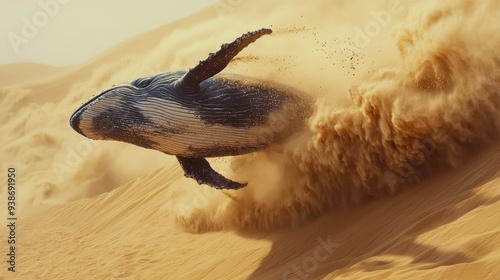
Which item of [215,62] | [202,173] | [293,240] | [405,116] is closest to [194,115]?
[215,62]

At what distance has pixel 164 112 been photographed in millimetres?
6961

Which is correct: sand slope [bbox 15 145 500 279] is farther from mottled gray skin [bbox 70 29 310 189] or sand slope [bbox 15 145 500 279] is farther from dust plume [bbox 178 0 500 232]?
mottled gray skin [bbox 70 29 310 189]

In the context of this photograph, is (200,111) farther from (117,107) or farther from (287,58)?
(287,58)

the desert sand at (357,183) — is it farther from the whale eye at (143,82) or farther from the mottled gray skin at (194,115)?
the whale eye at (143,82)

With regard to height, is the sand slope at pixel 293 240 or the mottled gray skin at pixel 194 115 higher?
the mottled gray skin at pixel 194 115

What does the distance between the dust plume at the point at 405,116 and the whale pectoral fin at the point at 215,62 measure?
1372mm

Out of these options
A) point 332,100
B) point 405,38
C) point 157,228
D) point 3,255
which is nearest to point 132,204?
point 157,228

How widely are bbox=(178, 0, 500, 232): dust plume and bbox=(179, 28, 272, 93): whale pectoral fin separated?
137cm

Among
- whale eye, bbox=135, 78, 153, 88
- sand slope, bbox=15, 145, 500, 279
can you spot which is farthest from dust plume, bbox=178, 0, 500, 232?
whale eye, bbox=135, 78, 153, 88

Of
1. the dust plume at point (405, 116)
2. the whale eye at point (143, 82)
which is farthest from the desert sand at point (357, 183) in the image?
the whale eye at point (143, 82)

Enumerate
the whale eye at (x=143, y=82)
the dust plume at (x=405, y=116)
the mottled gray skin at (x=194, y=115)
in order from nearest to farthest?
1. the dust plume at (x=405, y=116)
2. the mottled gray skin at (x=194, y=115)
3. the whale eye at (x=143, y=82)

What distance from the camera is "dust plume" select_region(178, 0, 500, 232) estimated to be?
20.7 feet

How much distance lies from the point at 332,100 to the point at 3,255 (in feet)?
29.7

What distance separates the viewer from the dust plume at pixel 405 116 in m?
6.31
